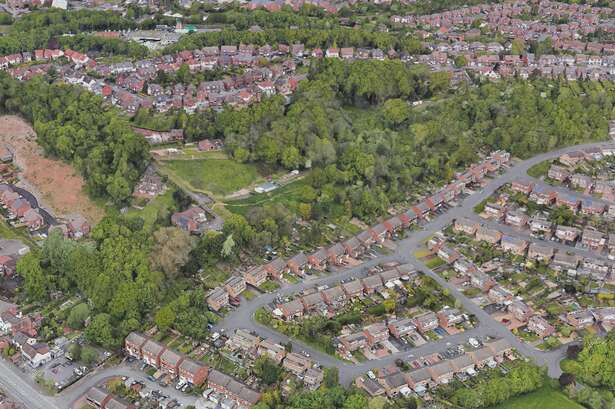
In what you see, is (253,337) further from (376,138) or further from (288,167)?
(376,138)

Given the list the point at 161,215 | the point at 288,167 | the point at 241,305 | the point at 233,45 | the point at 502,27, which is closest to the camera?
the point at 241,305

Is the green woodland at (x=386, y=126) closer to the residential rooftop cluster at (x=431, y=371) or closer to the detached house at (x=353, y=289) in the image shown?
the detached house at (x=353, y=289)

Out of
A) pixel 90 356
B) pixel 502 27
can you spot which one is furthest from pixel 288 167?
pixel 502 27

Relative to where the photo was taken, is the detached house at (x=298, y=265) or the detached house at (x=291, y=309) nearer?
the detached house at (x=291, y=309)

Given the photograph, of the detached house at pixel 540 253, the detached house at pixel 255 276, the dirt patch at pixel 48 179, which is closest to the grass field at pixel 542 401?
the detached house at pixel 540 253

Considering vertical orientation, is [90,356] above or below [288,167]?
below

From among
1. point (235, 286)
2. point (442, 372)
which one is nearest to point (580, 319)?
point (442, 372)
